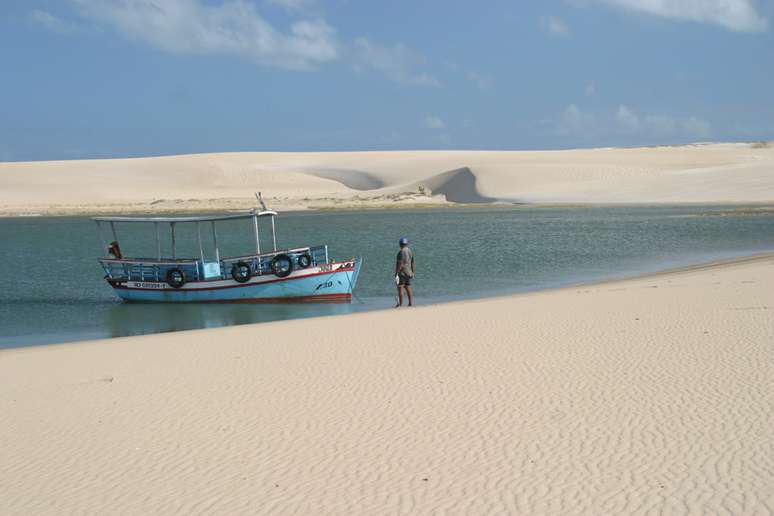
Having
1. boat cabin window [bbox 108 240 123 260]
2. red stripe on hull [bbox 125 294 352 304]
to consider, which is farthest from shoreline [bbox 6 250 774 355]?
boat cabin window [bbox 108 240 123 260]

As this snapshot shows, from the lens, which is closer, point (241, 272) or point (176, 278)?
point (241, 272)

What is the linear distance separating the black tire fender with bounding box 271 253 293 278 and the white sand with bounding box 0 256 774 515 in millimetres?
7705

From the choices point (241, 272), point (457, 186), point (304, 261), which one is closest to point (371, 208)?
point (457, 186)

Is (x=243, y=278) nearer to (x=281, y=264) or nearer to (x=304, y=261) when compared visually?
(x=281, y=264)

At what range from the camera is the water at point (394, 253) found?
63.8 feet

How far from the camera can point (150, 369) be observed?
10.9 m

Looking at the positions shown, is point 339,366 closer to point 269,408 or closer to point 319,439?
point 269,408

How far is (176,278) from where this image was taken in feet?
70.6

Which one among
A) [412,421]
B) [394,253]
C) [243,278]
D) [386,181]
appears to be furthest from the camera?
[386,181]

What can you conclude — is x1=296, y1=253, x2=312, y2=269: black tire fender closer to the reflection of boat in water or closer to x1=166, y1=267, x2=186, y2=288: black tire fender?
the reflection of boat in water

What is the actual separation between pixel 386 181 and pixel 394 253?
5885cm

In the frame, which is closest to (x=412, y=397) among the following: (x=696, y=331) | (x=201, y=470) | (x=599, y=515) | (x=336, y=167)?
(x=201, y=470)

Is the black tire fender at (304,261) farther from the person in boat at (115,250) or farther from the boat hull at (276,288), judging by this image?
the person in boat at (115,250)

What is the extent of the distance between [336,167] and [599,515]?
98815 mm
